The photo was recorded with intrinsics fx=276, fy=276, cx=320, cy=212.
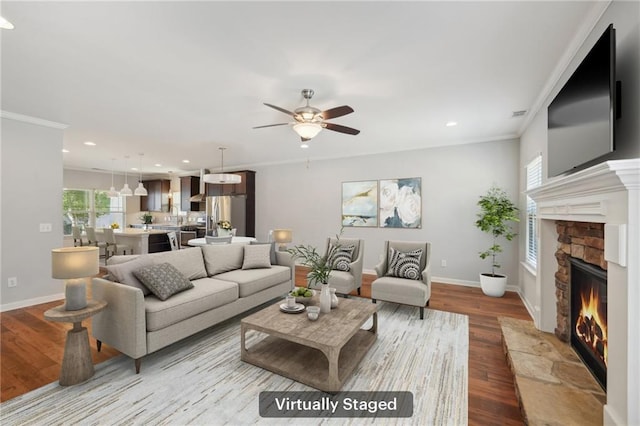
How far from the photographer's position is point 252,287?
3455mm

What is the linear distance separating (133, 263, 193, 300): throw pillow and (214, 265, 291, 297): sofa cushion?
67 cm

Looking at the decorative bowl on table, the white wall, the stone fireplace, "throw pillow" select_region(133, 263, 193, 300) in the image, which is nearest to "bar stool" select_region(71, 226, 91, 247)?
the white wall

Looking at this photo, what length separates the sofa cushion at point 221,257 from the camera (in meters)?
3.68

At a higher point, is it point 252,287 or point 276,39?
point 276,39

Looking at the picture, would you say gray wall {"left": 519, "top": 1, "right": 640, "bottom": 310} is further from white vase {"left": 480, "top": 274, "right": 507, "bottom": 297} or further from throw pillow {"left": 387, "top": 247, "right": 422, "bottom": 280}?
white vase {"left": 480, "top": 274, "right": 507, "bottom": 297}

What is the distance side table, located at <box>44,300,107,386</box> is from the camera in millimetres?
2135

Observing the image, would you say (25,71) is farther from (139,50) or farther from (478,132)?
(478,132)

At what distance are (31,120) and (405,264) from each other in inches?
221

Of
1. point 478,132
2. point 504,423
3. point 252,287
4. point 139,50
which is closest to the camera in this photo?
point 504,423

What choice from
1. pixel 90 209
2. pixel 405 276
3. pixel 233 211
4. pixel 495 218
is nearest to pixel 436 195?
pixel 495 218

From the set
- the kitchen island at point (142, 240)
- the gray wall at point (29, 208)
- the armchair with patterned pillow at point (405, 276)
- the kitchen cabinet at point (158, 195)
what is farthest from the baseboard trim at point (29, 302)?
the kitchen cabinet at point (158, 195)

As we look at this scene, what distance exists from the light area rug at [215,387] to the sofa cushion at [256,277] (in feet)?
2.00

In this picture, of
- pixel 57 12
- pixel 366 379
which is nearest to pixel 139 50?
pixel 57 12

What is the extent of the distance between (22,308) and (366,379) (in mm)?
4747
